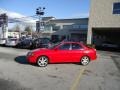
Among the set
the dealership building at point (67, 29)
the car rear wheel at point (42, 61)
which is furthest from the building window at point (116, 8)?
the car rear wheel at point (42, 61)

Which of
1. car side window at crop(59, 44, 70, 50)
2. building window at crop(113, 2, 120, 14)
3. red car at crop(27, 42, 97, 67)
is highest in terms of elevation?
building window at crop(113, 2, 120, 14)

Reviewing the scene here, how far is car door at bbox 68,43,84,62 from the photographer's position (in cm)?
1304

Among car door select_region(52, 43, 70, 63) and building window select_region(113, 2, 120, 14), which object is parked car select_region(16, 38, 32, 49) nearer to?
building window select_region(113, 2, 120, 14)

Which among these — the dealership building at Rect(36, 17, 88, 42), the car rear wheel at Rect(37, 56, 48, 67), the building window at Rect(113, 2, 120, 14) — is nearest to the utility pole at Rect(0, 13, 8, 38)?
the dealership building at Rect(36, 17, 88, 42)

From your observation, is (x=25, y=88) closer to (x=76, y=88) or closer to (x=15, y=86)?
(x=15, y=86)

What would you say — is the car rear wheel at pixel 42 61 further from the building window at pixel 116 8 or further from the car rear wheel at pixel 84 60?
the building window at pixel 116 8

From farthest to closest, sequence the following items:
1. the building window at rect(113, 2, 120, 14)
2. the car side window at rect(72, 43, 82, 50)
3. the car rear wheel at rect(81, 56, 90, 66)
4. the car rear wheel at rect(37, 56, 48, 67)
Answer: the building window at rect(113, 2, 120, 14)
the car rear wheel at rect(81, 56, 90, 66)
the car side window at rect(72, 43, 82, 50)
the car rear wheel at rect(37, 56, 48, 67)

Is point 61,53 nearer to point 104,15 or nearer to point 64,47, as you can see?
point 64,47

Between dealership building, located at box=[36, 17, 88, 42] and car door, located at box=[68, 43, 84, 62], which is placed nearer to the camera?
car door, located at box=[68, 43, 84, 62]

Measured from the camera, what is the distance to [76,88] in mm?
7875

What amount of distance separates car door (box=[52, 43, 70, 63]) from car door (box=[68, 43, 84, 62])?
0.87ft

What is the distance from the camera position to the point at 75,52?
517 inches

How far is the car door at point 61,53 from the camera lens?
12716 millimetres

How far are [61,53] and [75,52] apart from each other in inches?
37.2
